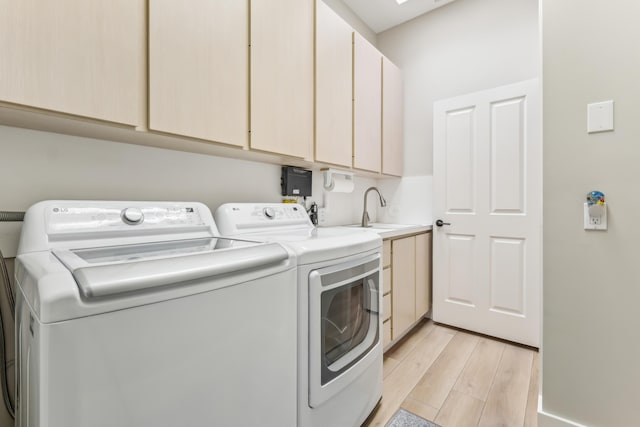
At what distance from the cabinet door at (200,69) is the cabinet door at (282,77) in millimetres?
66

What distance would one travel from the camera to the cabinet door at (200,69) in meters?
1.10

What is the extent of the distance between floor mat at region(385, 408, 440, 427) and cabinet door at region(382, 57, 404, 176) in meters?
1.80

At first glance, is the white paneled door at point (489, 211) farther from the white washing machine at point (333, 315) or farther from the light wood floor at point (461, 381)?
the white washing machine at point (333, 315)

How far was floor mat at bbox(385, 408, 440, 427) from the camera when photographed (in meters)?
1.39

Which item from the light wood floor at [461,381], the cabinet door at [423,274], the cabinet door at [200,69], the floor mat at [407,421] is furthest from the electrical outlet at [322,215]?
the floor mat at [407,421]

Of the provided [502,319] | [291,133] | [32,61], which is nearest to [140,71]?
[32,61]

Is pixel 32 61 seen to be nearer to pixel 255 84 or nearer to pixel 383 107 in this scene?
pixel 255 84

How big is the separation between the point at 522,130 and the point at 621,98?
1.06 m

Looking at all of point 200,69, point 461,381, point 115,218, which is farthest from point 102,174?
point 461,381

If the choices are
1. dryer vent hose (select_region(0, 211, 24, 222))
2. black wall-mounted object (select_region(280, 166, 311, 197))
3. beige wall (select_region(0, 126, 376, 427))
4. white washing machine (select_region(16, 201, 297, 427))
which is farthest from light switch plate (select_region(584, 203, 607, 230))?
dryer vent hose (select_region(0, 211, 24, 222))

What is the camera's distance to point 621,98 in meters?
1.19

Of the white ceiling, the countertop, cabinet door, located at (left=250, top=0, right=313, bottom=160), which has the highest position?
the white ceiling

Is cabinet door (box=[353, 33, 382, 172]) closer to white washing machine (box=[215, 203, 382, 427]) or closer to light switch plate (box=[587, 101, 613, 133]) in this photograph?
white washing machine (box=[215, 203, 382, 427])

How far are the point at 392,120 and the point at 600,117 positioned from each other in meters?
1.62
